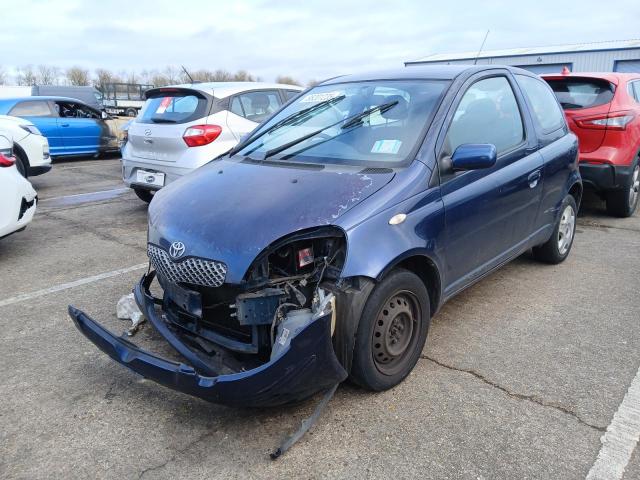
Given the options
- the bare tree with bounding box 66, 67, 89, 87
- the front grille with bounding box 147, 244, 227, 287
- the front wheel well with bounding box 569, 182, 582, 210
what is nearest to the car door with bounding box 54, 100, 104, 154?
the front grille with bounding box 147, 244, 227, 287

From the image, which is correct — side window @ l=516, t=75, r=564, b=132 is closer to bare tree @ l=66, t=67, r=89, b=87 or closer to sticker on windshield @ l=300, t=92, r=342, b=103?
sticker on windshield @ l=300, t=92, r=342, b=103

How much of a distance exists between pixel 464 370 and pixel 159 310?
71.8 inches

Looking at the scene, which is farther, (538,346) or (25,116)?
(25,116)

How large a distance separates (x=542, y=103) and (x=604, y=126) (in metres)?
2.03

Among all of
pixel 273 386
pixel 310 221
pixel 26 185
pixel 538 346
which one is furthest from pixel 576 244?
pixel 26 185

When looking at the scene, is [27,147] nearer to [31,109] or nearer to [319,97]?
[31,109]

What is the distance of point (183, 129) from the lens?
6.06 m

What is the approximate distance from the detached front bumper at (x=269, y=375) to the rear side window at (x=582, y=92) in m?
5.24

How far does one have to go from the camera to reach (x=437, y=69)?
3.80m

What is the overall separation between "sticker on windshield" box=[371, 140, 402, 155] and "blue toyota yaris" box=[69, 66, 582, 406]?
0.01 meters

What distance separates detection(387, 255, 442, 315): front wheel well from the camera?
9.69ft

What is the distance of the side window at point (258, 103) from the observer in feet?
22.0

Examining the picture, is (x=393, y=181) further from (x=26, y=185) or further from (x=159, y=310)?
(x=26, y=185)

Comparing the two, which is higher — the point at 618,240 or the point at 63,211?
the point at 618,240
